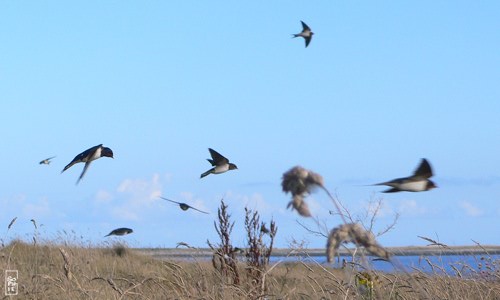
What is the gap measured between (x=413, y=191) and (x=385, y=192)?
0.15 m

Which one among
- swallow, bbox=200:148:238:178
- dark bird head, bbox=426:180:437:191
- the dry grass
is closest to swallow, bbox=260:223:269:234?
the dry grass

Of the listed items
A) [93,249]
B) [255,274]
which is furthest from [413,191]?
[93,249]

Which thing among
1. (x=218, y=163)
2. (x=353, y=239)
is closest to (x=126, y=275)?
(x=218, y=163)

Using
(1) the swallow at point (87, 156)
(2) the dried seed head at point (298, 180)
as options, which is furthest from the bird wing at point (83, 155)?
(2) the dried seed head at point (298, 180)

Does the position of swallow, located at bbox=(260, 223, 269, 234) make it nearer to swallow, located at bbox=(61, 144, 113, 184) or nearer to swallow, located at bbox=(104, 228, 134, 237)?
swallow, located at bbox=(104, 228, 134, 237)

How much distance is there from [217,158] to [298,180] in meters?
3.47

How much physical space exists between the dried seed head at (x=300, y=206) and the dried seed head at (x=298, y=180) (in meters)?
0.02

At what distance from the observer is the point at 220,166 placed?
5805 millimetres

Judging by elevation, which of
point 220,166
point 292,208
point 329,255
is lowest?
point 329,255

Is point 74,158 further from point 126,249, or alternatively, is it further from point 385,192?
point 126,249

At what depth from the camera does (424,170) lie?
9.19 feet

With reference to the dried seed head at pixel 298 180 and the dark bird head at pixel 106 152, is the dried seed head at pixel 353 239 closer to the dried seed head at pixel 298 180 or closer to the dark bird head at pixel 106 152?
the dried seed head at pixel 298 180

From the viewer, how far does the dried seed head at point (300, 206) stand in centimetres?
238

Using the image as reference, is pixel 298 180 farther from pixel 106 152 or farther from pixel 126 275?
pixel 126 275
